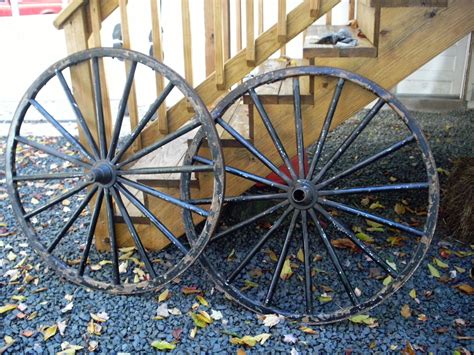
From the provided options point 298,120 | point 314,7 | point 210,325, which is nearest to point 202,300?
point 210,325

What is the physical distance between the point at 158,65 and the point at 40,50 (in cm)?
790

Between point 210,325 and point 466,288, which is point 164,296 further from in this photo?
point 466,288

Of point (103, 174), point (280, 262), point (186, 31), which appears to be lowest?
point (280, 262)

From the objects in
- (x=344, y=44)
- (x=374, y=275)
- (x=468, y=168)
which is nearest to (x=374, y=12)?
(x=344, y=44)

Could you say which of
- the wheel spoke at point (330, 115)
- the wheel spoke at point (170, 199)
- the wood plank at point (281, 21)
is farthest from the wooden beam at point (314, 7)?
the wheel spoke at point (170, 199)

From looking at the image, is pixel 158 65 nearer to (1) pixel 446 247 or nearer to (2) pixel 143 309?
(2) pixel 143 309

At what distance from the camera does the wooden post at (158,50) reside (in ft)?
9.95

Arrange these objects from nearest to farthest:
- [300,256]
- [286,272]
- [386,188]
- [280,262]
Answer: [386,188], [280,262], [286,272], [300,256]

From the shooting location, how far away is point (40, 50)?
9820 millimetres

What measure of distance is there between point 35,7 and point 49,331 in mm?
10956

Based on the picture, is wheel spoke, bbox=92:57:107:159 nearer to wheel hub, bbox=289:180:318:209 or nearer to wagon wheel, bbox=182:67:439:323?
wagon wheel, bbox=182:67:439:323

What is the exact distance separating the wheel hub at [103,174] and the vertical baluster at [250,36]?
1.03 metres

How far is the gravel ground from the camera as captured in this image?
2764 millimetres

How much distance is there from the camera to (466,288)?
125 inches
